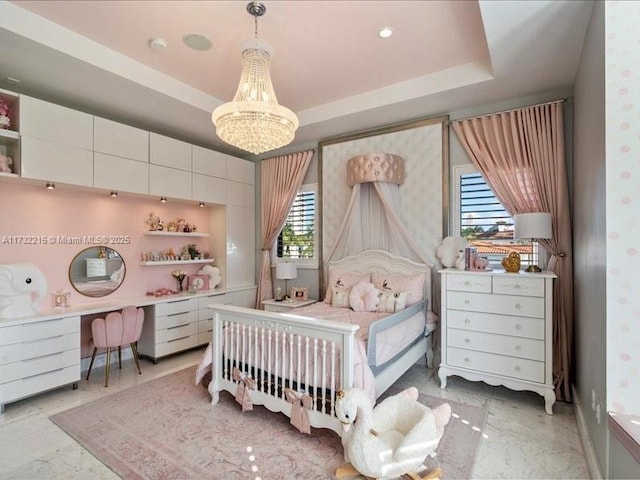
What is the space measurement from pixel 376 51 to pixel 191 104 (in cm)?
201

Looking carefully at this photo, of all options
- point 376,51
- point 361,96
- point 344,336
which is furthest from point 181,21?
point 344,336

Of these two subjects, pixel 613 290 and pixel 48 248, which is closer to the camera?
pixel 613 290

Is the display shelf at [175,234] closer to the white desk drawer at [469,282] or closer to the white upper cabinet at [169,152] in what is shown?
the white upper cabinet at [169,152]

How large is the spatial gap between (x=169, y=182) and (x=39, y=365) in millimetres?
2297

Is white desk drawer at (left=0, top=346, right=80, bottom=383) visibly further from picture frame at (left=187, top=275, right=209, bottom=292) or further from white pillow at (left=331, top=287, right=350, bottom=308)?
white pillow at (left=331, top=287, right=350, bottom=308)

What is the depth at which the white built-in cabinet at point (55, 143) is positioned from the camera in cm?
300

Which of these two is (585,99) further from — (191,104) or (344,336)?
(191,104)

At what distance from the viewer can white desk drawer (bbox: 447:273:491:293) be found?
2980mm

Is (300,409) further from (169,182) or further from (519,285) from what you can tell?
(169,182)

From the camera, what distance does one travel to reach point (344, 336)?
7.30 ft

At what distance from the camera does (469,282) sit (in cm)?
306

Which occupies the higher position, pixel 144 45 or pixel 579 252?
pixel 144 45

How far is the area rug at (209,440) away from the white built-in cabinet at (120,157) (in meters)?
2.19

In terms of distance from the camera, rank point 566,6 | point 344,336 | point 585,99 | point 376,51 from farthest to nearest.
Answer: point 376,51, point 585,99, point 344,336, point 566,6
